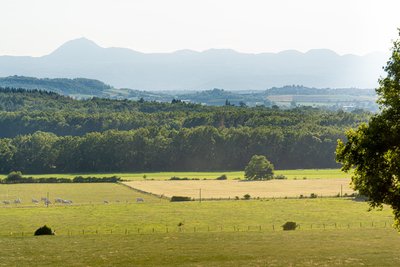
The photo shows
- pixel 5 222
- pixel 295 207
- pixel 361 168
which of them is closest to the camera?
pixel 361 168

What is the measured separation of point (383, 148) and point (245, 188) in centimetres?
9822

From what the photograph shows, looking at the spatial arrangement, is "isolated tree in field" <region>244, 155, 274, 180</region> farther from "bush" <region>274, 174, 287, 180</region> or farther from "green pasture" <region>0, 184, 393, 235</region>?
"green pasture" <region>0, 184, 393, 235</region>

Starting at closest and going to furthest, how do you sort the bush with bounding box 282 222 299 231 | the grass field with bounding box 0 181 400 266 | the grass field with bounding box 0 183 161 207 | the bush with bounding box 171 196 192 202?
the grass field with bounding box 0 181 400 266 → the bush with bounding box 282 222 299 231 → the bush with bounding box 171 196 192 202 → the grass field with bounding box 0 183 161 207

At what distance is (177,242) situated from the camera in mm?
74062

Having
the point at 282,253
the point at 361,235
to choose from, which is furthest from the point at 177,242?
the point at 361,235

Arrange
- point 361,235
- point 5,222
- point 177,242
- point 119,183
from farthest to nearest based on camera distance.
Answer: point 119,183 → point 5,222 → point 361,235 → point 177,242

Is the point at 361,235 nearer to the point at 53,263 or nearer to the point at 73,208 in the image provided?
the point at 53,263

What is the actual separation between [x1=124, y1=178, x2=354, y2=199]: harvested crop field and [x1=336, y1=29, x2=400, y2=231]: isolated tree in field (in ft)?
250

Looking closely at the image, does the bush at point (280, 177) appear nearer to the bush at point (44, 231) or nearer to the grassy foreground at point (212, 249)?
the grassy foreground at point (212, 249)

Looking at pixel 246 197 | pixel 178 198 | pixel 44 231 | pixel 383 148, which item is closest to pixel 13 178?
pixel 178 198

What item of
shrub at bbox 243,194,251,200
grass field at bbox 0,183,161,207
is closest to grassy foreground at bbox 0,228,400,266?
shrub at bbox 243,194,251,200

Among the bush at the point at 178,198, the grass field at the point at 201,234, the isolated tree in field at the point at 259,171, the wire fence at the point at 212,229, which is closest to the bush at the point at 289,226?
the wire fence at the point at 212,229

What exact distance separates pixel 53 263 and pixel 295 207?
2212 inches

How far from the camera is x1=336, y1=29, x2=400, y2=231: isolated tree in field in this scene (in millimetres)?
50719
